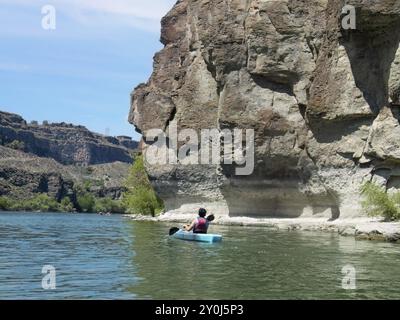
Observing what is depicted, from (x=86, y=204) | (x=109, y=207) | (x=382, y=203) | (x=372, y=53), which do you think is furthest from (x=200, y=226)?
(x=86, y=204)

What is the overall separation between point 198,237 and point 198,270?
9346 millimetres

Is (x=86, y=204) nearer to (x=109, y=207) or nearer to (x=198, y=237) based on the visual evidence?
(x=109, y=207)

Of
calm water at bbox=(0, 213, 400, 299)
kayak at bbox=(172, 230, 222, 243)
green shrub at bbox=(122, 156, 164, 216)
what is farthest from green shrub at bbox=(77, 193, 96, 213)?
calm water at bbox=(0, 213, 400, 299)

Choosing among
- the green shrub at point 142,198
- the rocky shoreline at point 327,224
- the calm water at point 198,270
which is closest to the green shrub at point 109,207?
the green shrub at point 142,198

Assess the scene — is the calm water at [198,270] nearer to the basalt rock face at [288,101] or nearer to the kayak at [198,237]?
the kayak at [198,237]

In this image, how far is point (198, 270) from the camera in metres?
18.0

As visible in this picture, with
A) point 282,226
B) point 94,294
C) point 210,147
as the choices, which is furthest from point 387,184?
point 94,294

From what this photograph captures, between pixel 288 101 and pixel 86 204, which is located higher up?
pixel 288 101

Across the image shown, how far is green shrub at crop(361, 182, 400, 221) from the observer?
34562 mm

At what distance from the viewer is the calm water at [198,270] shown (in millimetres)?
14258

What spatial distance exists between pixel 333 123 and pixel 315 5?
10619 millimetres

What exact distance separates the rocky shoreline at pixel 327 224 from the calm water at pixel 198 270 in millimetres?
1992

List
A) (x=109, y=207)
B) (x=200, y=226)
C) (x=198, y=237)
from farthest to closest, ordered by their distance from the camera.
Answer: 1. (x=109, y=207)
2. (x=200, y=226)
3. (x=198, y=237)

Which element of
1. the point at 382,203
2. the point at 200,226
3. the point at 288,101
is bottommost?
A: the point at 200,226
